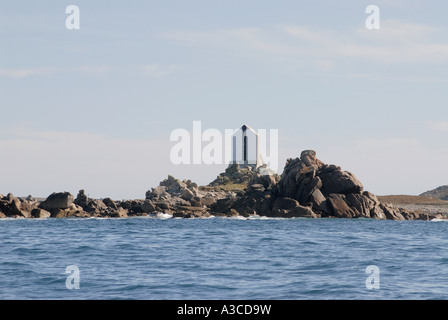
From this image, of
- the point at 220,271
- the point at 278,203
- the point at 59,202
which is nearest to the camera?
the point at 220,271

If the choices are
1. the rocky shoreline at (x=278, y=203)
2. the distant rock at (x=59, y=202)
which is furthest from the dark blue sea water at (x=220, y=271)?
the rocky shoreline at (x=278, y=203)

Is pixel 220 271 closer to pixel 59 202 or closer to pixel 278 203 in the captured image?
pixel 59 202

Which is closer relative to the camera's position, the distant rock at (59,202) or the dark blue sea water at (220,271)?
the dark blue sea water at (220,271)

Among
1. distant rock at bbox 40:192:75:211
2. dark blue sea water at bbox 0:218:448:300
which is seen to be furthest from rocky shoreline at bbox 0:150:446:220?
dark blue sea water at bbox 0:218:448:300

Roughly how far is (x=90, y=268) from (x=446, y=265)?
49.2 feet

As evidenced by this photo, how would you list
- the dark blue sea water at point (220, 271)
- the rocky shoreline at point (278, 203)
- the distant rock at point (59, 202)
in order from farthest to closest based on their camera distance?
the rocky shoreline at point (278, 203) < the distant rock at point (59, 202) < the dark blue sea water at point (220, 271)

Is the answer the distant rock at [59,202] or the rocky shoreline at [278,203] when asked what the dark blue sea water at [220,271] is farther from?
the rocky shoreline at [278,203]

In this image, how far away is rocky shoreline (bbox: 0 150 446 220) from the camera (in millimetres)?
77688

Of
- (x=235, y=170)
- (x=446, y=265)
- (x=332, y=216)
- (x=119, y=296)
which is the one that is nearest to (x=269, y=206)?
(x=332, y=216)

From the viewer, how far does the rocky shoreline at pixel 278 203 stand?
77688mm

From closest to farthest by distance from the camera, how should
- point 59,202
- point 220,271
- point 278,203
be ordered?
1. point 220,271
2. point 59,202
3. point 278,203

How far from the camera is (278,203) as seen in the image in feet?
268

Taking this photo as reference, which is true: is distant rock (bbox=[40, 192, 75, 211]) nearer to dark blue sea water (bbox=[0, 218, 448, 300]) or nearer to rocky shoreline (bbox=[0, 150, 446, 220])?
rocky shoreline (bbox=[0, 150, 446, 220])

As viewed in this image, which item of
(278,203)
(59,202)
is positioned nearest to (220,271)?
(59,202)
